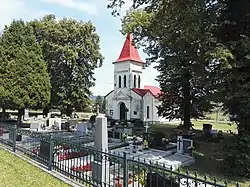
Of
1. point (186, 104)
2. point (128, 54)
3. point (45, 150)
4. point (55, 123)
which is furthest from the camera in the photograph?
point (128, 54)

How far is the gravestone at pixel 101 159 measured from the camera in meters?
6.93

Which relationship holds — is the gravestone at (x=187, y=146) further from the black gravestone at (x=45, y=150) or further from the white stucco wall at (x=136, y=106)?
the white stucco wall at (x=136, y=106)

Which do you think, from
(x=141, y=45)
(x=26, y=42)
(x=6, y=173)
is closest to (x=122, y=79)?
(x=141, y=45)

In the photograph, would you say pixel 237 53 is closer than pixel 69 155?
No

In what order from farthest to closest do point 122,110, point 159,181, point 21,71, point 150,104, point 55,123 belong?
point 122,110
point 150,104
point 55,123
point 21,71
point 159,181

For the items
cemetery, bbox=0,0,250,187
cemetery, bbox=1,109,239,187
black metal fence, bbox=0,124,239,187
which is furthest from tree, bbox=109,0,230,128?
black metal fence, bbox=0,124,239,187

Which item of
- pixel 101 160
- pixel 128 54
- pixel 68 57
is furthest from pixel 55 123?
pixel 128 54

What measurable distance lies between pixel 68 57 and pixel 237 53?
77.2 feet

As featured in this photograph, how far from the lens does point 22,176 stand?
7523mm

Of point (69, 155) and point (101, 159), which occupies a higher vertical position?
point (101, 159)

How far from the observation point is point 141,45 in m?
24.4

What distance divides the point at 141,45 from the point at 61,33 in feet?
39.1

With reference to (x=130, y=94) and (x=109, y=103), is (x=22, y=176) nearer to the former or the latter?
(x=130, y=94)

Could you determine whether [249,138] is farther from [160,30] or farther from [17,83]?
[17,83]
